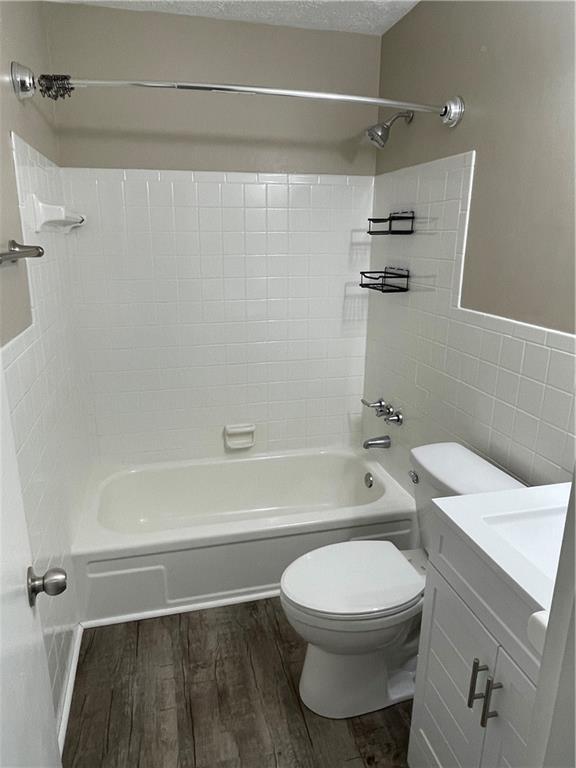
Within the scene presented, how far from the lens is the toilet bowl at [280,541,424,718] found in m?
1.54

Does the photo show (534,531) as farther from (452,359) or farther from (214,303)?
(214,303)

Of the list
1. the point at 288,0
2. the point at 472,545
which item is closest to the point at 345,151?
the point at 288,0

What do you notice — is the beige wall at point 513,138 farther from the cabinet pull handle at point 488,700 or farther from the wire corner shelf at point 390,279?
the cabinet pull handle at point 488,700

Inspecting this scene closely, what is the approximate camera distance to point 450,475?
158 cm

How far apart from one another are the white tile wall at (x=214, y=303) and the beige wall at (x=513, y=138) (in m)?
0.78

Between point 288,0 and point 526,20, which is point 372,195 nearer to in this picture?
point 288,0

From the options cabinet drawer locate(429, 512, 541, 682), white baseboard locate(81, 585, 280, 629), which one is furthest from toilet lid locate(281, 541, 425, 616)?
white baseboard locate(81, 585, 280, 629)

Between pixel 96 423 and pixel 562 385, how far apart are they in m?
2.08

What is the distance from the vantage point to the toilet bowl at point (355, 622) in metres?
1.54

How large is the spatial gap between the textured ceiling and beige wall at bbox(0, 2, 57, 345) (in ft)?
1.68

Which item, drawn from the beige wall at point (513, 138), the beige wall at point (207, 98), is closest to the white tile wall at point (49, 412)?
the beige wall at point (207, 98)

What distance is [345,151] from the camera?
251cm

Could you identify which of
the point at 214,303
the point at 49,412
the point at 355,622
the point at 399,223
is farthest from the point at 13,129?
the point at 355,622

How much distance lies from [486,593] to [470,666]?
20 centimetres
